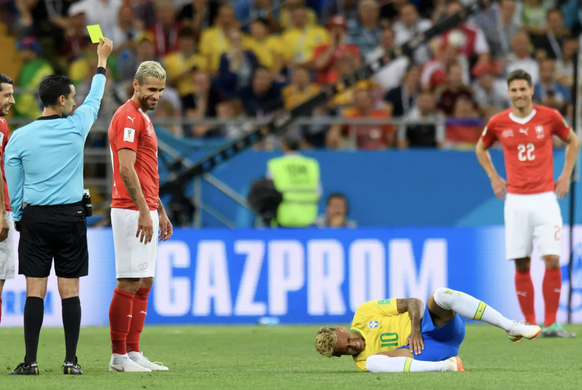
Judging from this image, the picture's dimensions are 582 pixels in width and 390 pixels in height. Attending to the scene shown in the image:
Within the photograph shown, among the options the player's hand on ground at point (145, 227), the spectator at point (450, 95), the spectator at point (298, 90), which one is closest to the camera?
the player's hand on ground at point (145, 227)

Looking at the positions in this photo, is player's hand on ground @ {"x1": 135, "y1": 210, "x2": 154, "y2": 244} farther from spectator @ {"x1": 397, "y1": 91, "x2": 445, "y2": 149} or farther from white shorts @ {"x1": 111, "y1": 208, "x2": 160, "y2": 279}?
spectator @ {"x1": 397, "y1": 91, "x2": 445, "y2": 149}

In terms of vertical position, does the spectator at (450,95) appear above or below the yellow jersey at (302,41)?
below

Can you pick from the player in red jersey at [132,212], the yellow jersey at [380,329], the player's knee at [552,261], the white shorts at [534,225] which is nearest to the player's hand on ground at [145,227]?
the player in red jersey at [132,212]

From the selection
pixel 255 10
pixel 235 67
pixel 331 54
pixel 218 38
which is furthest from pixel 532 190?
pixel 255 10

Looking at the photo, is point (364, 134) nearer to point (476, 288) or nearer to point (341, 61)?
point (341, 61)

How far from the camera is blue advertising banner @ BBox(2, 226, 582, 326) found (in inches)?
507

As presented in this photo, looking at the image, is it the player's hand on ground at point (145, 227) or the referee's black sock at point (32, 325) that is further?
the player's hand on ground at point (145, 227)

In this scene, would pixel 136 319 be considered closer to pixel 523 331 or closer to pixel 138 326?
pixel 138 326

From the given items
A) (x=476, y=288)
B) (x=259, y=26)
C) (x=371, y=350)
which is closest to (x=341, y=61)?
(x=259, y=26)

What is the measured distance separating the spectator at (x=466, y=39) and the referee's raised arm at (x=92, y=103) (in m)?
9.78

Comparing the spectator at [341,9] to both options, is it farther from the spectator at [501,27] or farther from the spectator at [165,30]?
the spectator at [165,30]

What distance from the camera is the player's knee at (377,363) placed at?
289 inches

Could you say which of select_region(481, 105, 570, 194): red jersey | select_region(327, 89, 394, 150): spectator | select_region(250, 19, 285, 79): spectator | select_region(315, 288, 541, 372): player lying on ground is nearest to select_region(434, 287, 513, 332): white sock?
select_region(315, 288, 541, 372): player lying on ground

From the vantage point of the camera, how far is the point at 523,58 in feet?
53.1
